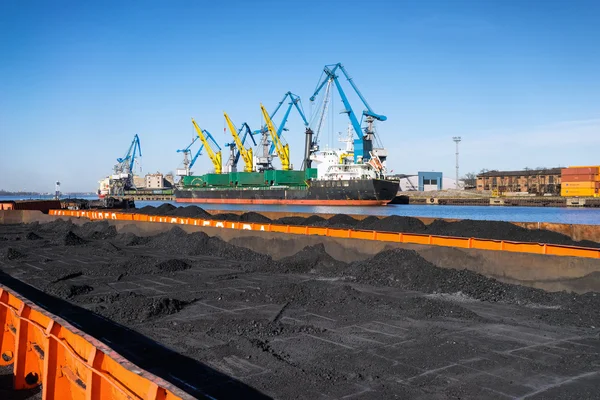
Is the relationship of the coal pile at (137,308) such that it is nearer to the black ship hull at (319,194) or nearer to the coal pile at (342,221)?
the coal pile at (342,221)

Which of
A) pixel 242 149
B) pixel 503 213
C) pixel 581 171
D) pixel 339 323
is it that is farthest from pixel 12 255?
pixel 242 149

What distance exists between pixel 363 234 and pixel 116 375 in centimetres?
1271

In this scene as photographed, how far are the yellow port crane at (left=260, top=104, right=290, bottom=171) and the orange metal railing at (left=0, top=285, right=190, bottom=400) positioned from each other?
8084cm

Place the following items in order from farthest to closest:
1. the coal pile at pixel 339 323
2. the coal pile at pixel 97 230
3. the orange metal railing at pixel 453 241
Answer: the coal pile at pixel 97 230 < the orange metal railing at pixel 453 241 < the coal pile at pixel 339 323

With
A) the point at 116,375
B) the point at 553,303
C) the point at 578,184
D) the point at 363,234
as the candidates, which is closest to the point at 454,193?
the point at 578,184

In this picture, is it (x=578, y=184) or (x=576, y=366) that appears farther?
(x=578, y=184)

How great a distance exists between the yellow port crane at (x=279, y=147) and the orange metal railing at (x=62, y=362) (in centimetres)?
8084

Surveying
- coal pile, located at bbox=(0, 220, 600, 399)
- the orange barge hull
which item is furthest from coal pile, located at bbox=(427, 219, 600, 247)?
the orange barge hull

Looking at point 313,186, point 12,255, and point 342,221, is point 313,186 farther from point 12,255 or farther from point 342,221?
point 12,255

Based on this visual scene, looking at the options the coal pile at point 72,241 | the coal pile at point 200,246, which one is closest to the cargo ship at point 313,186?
the coal pile at point 200,246

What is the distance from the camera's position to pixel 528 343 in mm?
6879

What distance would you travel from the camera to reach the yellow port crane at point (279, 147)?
285 feet

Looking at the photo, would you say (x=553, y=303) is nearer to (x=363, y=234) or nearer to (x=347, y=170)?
(x=363, y=234)

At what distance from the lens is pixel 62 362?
4.74m
